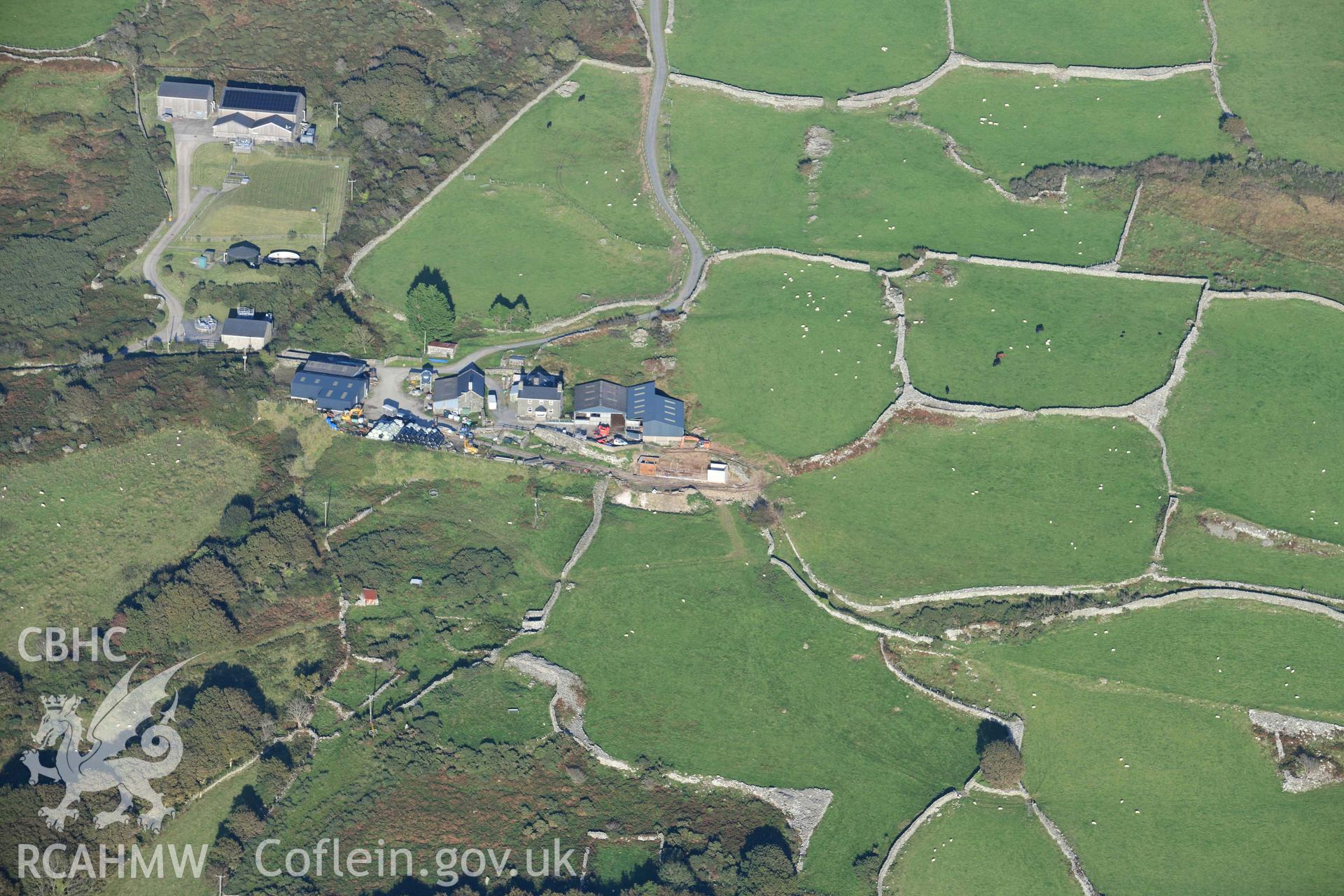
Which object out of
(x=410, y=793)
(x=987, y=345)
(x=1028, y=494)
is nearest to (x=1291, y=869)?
(x=1028, y=494)

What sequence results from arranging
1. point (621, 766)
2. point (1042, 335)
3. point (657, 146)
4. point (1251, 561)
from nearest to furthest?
1. point (621, 766)
2. point (1251, 561)
3. point (1042, 335)
4. point (657, 146)

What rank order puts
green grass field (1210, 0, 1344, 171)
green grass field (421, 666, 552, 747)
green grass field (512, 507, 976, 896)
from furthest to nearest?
green grass field (1210, 0, 1344, 171)
green grass field (421, 666, 552, 747)
green grass field (512, 507, 976, 896)

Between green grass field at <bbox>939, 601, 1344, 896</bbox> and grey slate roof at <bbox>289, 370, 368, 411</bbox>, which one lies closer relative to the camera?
green grass field at <bbox>939, 601, 1344, 896</bbox>

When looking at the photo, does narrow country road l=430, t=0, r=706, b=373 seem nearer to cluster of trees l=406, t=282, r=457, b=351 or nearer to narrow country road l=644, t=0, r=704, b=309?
narrow country road l=644, t=0, r=704, b=309

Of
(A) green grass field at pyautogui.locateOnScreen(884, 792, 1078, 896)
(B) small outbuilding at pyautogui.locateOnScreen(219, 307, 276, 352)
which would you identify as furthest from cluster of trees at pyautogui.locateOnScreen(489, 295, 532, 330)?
(A) green grass field at pyautogui.locateOnScreen(884, 792, 1078, 896)

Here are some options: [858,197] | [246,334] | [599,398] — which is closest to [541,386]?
[599,398]

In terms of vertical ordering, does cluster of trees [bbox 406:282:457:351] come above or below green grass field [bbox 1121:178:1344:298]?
below

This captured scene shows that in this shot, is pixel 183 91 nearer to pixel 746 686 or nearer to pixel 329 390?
pixel 329 390

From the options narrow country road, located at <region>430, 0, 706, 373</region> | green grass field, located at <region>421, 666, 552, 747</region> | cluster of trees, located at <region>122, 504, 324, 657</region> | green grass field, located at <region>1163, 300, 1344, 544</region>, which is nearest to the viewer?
green grass field, located at <region>421, 666, 552, 747</region>
